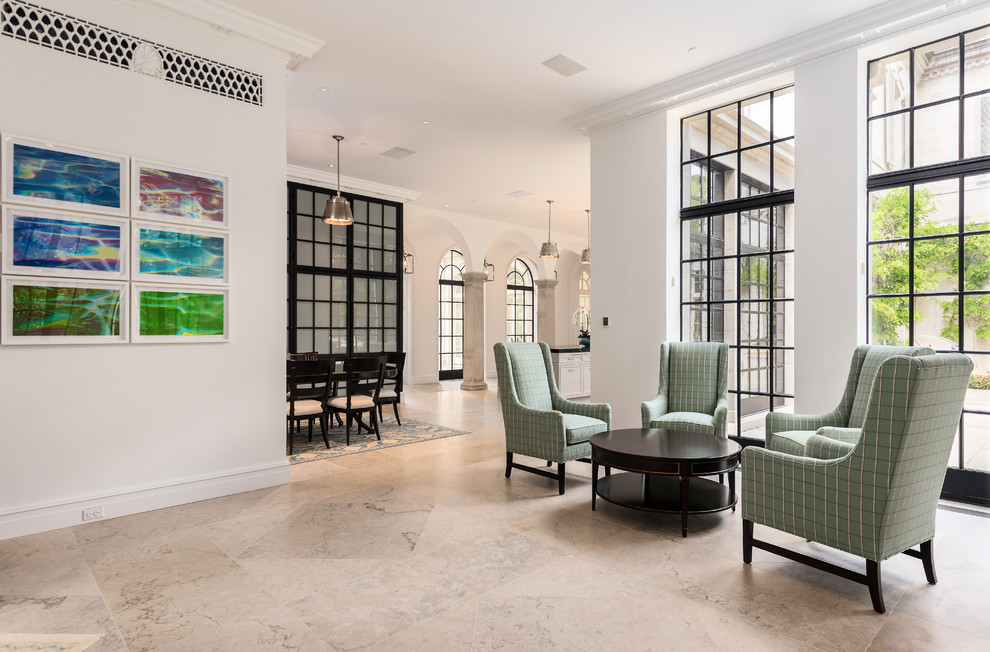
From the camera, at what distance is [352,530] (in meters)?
3.21

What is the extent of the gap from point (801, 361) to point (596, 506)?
80.4 inches

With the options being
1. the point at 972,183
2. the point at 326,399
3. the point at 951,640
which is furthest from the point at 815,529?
Result: the point at 326,399

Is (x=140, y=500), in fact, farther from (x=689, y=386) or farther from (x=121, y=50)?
(x=689, y=386)

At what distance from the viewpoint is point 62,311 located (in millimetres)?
3270

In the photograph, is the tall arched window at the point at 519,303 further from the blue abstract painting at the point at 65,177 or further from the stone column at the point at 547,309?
the blue abstract painting at the point at 65,177

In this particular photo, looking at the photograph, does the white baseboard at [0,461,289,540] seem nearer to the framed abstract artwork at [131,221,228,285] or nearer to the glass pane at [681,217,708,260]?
the framed abstract artwork at [131,221,228,285]

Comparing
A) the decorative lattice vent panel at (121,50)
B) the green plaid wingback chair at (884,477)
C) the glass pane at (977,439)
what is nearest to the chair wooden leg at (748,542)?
the green plaid wingback chair at (884,477)

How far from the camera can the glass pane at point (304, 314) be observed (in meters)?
7.52

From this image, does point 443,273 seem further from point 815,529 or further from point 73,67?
point 815,529

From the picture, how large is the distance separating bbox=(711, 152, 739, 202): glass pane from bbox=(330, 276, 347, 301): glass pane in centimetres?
514

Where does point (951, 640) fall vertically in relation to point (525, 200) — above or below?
below

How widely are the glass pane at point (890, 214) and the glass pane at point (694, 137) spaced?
60.8 inches

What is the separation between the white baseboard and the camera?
3.13m

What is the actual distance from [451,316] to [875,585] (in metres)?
11.1
